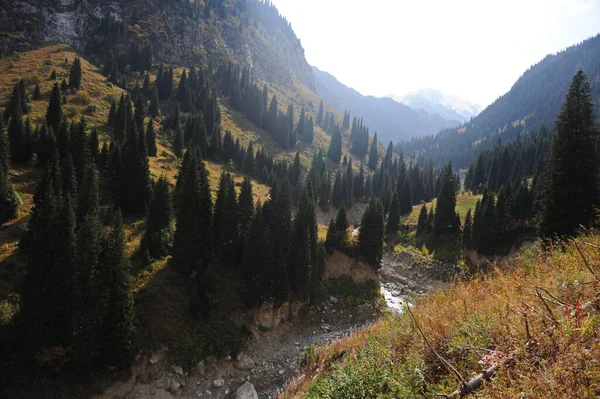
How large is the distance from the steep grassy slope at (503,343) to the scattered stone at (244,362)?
24.4m

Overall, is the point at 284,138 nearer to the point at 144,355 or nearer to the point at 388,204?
the point at 388,204

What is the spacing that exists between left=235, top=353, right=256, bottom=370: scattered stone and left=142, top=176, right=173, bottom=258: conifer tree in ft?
52.0

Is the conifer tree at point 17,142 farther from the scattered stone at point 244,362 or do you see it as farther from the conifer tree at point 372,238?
the conifer tree at point 372,238

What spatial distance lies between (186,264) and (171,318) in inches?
265

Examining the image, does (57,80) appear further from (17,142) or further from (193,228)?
(193,228)

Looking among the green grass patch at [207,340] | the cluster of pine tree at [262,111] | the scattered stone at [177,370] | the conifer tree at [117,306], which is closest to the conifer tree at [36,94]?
the conifer tree at [117,306]

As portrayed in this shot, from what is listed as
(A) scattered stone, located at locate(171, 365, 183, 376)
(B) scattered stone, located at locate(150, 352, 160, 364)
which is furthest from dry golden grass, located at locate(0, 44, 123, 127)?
(A) scattered stone, located at locate(171, 365, 183, 376)

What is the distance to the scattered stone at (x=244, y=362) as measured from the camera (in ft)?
104

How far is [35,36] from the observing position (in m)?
119

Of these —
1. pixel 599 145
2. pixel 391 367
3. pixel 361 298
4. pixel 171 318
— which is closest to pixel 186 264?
pixel 171 318

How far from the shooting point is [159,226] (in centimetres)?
3975

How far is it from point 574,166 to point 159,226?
45.2m

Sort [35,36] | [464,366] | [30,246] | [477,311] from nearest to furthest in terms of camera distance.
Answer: [464,366] < [477,311] < [30,246] < [35,36]

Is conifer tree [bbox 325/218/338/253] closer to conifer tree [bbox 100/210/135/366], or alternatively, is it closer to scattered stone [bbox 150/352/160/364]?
scattered stone [bbox 150/352/160/364]
